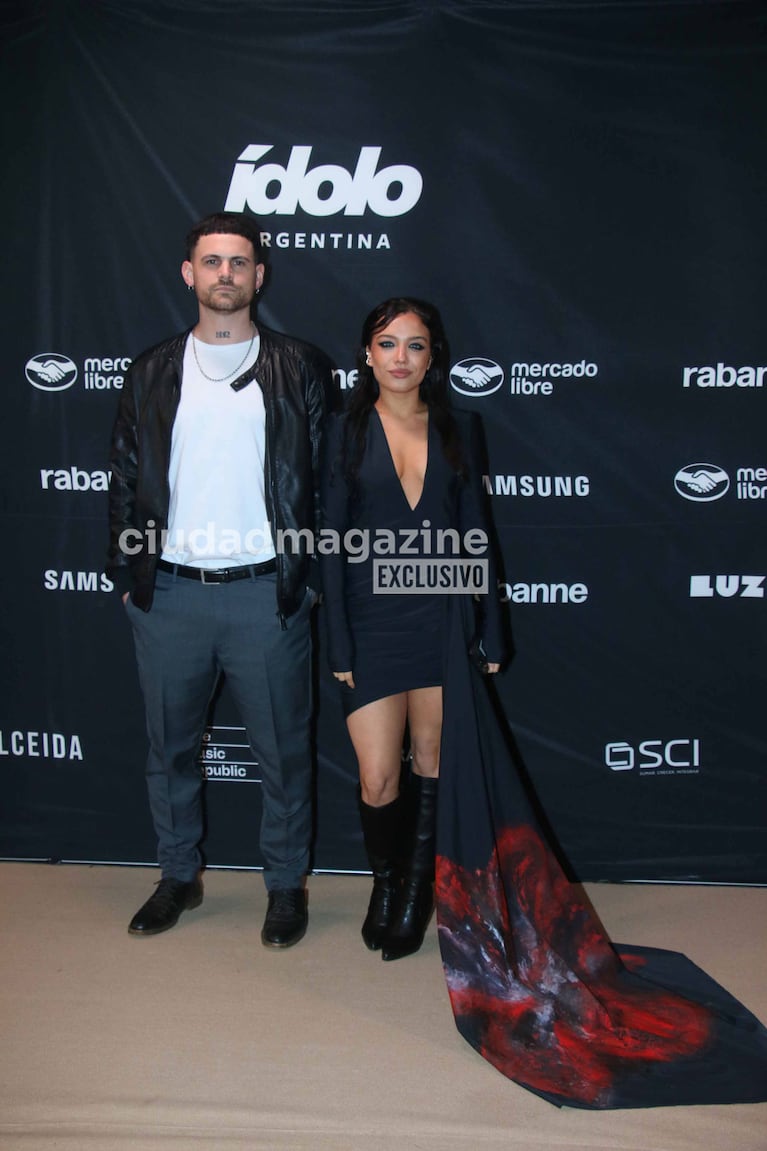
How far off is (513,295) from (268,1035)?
2196 mm

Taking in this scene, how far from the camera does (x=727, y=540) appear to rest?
3104 mm

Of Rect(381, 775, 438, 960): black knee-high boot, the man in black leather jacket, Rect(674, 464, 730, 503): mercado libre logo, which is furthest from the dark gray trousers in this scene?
Rect(674, 464, 730, 503): mercado libre logo

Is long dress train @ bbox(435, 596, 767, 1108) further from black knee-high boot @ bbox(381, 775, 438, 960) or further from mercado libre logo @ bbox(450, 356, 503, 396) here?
mercado libre logo @ bbox(450, 356, 503, 396)

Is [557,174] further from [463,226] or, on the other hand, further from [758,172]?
[758,172]

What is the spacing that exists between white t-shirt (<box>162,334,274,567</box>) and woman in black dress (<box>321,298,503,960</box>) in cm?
21

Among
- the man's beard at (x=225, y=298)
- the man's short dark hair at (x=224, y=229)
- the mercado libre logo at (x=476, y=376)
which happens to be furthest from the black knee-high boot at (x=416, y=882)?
the man's short dark hair at (x=224, y=229)

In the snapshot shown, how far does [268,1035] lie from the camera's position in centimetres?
237

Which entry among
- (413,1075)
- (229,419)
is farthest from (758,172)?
(413,1075)

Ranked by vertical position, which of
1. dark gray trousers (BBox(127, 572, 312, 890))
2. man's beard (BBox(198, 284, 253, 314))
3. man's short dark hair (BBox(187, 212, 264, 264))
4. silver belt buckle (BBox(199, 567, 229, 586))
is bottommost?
dark gray trousers (BBox(127, 572, 312, 890))

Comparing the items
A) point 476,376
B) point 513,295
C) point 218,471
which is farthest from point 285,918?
point 513,295

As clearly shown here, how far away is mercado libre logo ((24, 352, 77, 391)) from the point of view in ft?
10.3

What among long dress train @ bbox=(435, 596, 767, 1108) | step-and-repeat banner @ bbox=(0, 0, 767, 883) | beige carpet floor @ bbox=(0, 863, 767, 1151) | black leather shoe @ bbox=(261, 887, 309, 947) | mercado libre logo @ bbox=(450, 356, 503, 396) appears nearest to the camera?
beige carpet floor @ bbox=(0, 863, 767, 1151)

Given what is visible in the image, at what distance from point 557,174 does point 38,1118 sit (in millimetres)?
2836

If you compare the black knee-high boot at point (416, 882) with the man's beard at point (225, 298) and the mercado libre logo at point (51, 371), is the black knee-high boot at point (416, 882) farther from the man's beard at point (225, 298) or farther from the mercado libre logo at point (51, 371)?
the mercado libre logo at point (51, 371)
